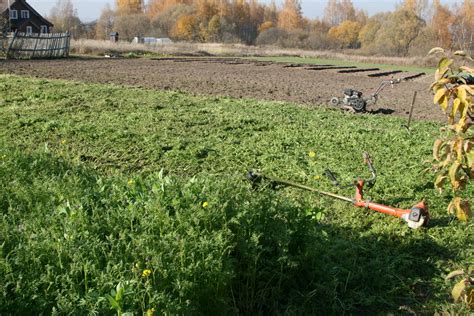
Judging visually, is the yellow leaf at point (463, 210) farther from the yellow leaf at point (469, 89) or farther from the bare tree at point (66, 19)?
the bare tree at point (66, 19)

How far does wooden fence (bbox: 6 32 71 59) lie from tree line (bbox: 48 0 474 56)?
4402 centimetres

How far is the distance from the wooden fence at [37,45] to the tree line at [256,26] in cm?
4402

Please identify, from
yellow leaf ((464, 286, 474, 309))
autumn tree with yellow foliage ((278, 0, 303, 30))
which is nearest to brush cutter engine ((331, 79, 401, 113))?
yellow leaf ((464, 286, 474, 309))

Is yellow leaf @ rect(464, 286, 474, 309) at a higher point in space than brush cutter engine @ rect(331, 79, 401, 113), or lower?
lower

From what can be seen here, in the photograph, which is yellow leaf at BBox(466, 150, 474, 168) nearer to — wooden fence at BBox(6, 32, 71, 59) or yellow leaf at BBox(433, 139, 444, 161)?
yellow leaf at BBox(433, 139, 444, 161)

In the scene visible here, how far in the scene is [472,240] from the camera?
176 inches

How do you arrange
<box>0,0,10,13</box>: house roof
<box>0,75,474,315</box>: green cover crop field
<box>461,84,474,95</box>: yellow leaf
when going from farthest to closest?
<box>0,0,10,13</box>: house roof, <box>0,75,474,315</box>: green cover crop field, <box>461,84,474,95</box>: yellow leaf

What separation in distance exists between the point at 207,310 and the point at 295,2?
384 feet

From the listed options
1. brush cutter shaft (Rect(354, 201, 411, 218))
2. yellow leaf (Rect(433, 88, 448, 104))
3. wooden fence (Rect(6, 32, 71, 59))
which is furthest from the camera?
wooden fence (Rect(6, 32, 71, 59))

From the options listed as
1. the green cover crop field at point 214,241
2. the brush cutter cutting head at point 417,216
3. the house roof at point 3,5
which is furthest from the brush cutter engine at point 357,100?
the house roof at point 3,5

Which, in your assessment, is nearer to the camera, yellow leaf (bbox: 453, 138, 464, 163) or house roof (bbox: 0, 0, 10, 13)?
yellow leaf (bbox: 453, 138, 464, 163)

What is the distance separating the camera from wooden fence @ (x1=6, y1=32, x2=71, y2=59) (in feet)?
92.8

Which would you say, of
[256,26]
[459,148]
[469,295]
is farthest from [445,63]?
[256,26]

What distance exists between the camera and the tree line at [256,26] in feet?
233
